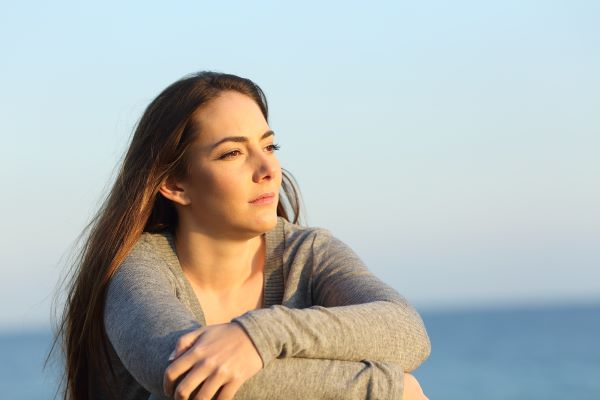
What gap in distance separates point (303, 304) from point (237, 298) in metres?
0.24

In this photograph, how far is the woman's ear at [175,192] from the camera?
3.78m

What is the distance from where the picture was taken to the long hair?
3664 millimetres

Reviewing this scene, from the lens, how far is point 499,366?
41844 millimetres

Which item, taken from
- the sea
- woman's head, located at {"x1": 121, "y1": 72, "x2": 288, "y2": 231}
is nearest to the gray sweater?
woman's head, located at {"x1": 121, "y1": 72, "x2": 288, "y2": 231}

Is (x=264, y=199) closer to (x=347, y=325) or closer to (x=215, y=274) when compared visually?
(x=215, y=274)

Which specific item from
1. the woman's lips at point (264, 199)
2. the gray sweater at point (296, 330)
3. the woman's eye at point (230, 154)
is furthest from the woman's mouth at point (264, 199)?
the gray sweater at point (296, 330)

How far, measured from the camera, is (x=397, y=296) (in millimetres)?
3430

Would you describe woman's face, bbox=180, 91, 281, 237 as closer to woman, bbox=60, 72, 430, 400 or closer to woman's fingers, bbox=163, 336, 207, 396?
woman, bbox=60, 72, 430, 400

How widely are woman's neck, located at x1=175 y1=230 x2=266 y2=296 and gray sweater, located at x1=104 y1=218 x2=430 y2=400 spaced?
0.22 ft

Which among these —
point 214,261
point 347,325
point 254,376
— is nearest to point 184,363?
point 254,376

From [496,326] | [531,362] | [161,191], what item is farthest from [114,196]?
[496,326]

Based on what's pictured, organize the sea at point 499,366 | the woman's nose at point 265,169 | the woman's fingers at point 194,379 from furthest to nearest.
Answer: the sea at point 499,366, the woman's nose at point 265,169, the woman's fingers at point 194,379

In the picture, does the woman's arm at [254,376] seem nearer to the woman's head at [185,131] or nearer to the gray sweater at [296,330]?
the gray sweater at [296,330]

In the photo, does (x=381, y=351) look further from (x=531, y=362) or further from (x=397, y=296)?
(x=531, y=362)
